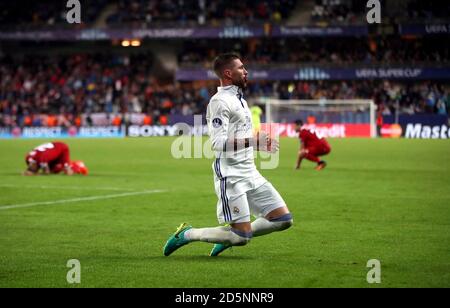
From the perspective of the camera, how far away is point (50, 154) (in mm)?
22062

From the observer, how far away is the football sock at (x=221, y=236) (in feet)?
29.3

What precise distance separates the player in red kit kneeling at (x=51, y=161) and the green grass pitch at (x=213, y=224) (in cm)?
52

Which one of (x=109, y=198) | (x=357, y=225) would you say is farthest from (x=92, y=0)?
(x=357, y=225)

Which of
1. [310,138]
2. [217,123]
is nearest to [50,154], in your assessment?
[310,138]

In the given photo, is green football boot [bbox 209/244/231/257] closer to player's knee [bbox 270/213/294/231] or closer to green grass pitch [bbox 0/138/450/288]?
green grass pitch [bbox 0/138/450/288]

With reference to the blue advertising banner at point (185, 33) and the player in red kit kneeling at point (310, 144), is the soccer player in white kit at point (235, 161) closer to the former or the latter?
the player in red kit kneeling at point (310, 144)

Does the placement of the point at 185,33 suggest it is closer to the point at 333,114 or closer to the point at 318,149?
the point at 333,114

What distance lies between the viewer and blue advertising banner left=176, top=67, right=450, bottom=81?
52.3 meters

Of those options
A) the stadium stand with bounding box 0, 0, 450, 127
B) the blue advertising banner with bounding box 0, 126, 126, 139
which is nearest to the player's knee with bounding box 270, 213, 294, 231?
the stadium stand with bounding box 0, 0, 450, 127

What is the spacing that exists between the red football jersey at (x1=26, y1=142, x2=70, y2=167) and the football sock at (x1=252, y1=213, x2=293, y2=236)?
43.4 ft

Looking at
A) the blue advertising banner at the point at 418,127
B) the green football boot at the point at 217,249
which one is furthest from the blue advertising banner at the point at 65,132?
the green football boot at the point at 217,249

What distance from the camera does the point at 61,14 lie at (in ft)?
203
